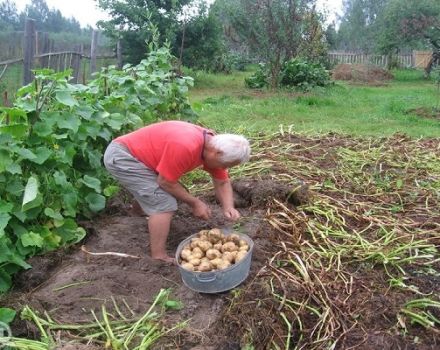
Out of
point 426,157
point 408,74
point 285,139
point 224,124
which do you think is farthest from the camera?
point 408,74

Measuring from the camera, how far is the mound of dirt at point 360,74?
19.8m

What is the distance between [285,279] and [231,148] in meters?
0.81

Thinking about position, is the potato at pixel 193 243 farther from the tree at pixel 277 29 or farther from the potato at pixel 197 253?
the tree at pixel 277 29

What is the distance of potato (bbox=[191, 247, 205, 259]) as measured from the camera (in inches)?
116

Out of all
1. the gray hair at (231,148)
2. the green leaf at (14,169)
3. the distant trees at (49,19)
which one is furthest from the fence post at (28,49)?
the distant trees at (49,19)

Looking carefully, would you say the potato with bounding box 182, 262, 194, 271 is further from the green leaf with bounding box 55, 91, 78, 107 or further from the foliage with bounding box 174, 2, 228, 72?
the foliage with bounding box 174, 2, 228, 72

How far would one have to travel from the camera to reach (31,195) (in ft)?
10.2

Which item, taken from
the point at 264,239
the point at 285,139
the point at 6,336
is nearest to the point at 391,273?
the point at 264,239

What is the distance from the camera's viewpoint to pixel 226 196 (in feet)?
11.8

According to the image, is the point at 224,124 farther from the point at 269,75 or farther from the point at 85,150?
the point at 269,75

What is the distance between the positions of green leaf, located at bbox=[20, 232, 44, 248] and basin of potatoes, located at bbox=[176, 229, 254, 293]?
2.90ft

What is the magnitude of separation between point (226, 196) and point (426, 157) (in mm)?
3244

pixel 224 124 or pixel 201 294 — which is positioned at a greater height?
pixel 224 124

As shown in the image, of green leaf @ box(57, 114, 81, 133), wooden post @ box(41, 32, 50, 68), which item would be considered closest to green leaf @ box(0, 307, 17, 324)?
green leaf @ box(57, 114, 81, 133)
